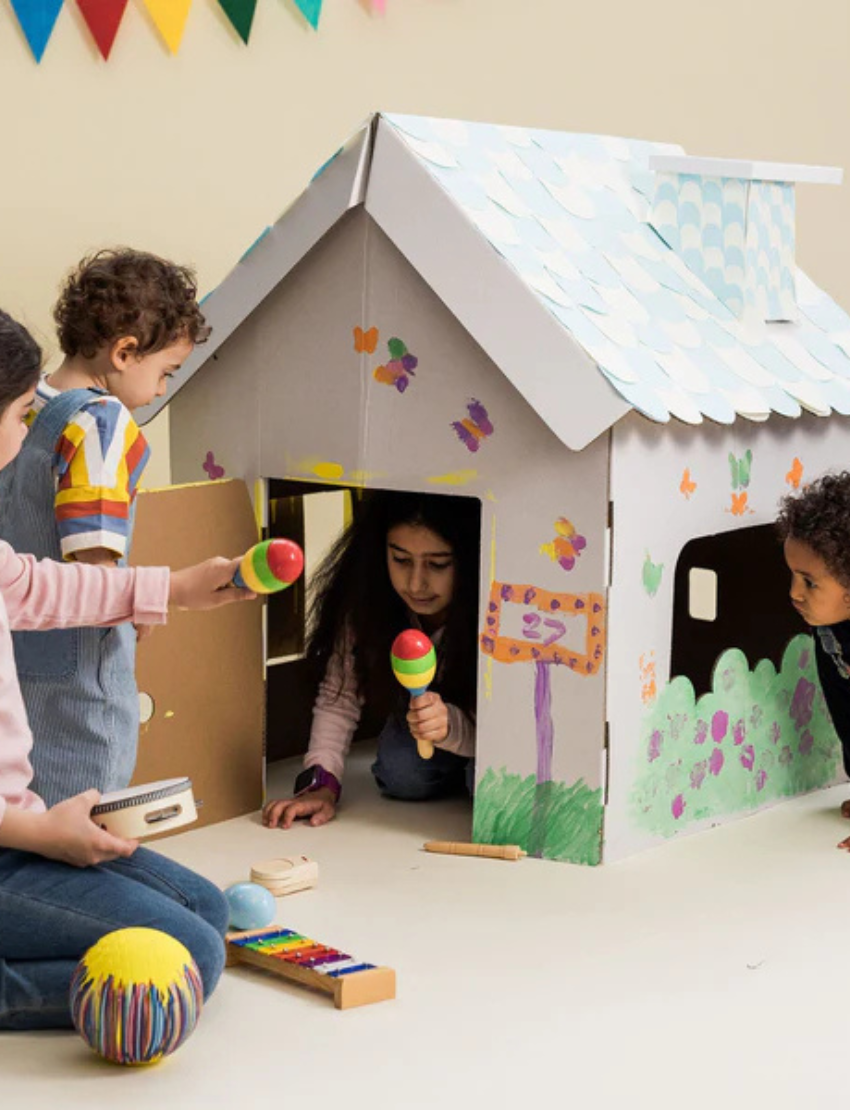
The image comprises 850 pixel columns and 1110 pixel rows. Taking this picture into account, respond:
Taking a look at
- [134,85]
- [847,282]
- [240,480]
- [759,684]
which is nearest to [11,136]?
[134,85]

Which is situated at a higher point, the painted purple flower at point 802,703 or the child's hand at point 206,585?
the child's hand at point 206,585

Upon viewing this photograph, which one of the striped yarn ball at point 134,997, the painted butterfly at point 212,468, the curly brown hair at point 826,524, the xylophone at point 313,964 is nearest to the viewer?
the striped yarn ball at point 134,997

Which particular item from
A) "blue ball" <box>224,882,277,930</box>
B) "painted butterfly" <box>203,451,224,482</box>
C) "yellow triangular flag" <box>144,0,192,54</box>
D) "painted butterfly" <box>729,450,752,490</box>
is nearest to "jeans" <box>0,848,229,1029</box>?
"blue ball" <box>224,882,277,930</box>

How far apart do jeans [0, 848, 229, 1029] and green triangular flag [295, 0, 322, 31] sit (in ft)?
4.95

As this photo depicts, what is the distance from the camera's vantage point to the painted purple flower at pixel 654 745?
1.72m

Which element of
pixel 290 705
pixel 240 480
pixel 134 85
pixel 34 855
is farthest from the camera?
pixel 134 85

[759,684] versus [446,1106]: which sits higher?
[759,684]

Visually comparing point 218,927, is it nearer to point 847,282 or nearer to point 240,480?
point 240,480

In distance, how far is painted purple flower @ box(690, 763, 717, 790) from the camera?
5.88 ft

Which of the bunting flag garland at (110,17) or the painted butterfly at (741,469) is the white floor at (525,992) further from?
the bunting flag garland at (110,17)

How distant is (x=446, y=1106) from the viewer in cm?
118

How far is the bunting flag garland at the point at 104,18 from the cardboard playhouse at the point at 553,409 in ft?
1.87

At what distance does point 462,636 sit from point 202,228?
2.82ft

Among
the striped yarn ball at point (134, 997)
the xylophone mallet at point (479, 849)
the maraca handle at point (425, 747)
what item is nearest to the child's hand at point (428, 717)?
the maraca handle at point (425, 747)
